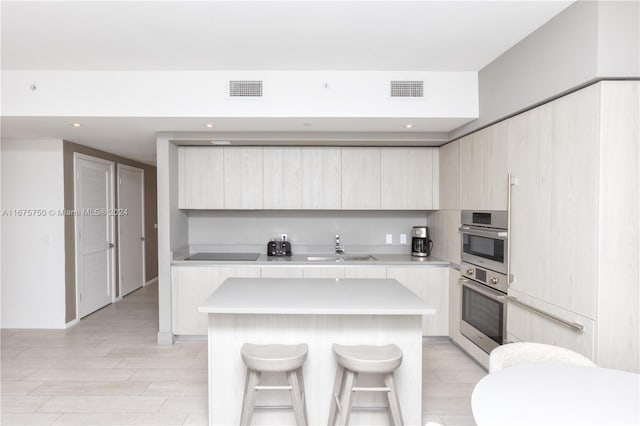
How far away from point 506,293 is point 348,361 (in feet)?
4.85

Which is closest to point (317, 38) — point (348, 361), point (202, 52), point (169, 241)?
point (202, 52)

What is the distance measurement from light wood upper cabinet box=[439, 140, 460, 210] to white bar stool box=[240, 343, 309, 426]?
232 cm

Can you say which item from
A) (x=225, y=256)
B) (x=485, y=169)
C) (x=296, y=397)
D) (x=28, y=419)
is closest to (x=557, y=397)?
(x=296, y=397)

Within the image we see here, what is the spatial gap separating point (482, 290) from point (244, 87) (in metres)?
2.67

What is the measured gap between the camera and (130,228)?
586 centimetres

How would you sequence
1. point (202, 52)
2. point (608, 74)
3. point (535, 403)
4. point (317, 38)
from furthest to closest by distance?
point (202, 52) → point (317, 38) → point (608, 74) → point (535, 403)

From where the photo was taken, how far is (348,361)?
1.91 meters

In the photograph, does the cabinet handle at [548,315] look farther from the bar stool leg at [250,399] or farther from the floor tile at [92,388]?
the floor tile at [92,388]

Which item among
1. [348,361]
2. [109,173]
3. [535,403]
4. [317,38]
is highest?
[317,38]

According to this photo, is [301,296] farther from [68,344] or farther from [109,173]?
[109,173]

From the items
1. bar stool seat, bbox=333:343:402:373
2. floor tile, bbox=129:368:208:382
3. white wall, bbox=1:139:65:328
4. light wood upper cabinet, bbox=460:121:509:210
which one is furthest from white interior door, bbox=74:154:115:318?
light wood upper cabinet, bbox=460:121:509:210

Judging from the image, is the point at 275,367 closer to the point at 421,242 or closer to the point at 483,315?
the point at 483,315

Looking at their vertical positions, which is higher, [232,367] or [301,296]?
[301,296]

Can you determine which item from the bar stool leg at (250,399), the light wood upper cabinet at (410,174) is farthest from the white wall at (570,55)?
the bar stool leg at (250,399)
